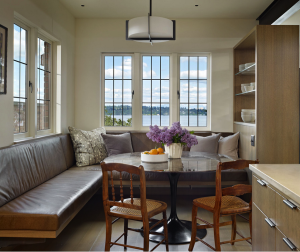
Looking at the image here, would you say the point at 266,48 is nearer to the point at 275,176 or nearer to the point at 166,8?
the point at 166,8

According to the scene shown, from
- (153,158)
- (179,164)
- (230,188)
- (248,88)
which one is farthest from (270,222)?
(248,88)

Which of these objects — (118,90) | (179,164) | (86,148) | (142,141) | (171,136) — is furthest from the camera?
(118,90)

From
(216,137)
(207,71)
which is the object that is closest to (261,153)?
(216,137)

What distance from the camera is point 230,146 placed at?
13.3ft

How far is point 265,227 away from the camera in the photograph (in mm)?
1524

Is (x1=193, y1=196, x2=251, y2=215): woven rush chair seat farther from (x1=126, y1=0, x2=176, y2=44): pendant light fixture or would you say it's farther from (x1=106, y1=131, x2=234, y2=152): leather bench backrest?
(x1=106, y1=131, x2=234, y2=152): leather bench backrest

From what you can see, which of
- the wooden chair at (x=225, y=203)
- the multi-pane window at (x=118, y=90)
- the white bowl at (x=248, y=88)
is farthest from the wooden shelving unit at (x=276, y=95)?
the multi-pane window at (x=118, y=90)

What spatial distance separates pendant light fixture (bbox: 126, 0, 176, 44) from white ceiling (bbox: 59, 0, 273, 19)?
56.1 inches

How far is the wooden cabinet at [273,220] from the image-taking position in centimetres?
119

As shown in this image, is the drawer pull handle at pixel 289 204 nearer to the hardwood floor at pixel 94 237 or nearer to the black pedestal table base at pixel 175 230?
the hardwood floor at pixel 94 237

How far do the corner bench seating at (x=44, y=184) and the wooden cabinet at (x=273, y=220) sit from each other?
4.55 ft

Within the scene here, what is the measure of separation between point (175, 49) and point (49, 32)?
1.99 m

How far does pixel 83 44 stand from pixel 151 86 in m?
1.32

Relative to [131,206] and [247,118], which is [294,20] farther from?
[131,206]
